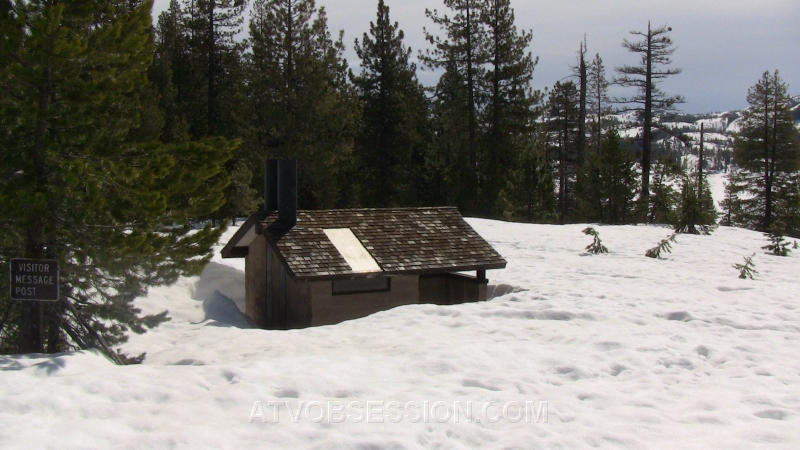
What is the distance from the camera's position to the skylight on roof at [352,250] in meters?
13.0

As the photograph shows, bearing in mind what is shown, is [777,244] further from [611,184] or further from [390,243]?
[390,243]

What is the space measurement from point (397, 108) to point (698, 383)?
29878 mm

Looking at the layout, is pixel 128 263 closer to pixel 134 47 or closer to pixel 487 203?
pixel 134 47

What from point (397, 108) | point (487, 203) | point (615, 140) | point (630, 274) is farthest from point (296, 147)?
point (630, 274)

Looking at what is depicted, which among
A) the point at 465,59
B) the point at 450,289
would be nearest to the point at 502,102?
the point at 465,59

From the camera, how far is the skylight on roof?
1297cm

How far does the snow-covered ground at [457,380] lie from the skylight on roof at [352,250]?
120 centimetres

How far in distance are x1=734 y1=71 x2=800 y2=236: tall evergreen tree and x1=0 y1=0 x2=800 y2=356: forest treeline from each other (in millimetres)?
109

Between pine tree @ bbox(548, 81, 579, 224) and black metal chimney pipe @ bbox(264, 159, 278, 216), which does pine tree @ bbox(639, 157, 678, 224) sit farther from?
black metal chimney pipe @ bbox(264, 159, 278, 216)

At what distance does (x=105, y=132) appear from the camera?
851cm

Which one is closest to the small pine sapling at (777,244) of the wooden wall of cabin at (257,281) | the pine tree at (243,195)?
the wooden wall of cabin at (257,281)

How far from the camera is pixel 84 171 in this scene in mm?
7422

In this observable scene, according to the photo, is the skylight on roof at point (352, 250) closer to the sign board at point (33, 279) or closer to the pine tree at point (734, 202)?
the sign board at point (33, 279)

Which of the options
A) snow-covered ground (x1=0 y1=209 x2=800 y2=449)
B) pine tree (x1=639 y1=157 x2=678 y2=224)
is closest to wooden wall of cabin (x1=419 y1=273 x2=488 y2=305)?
snow-covered ground (x1=0 y1=209 x2=800 y2=449)
